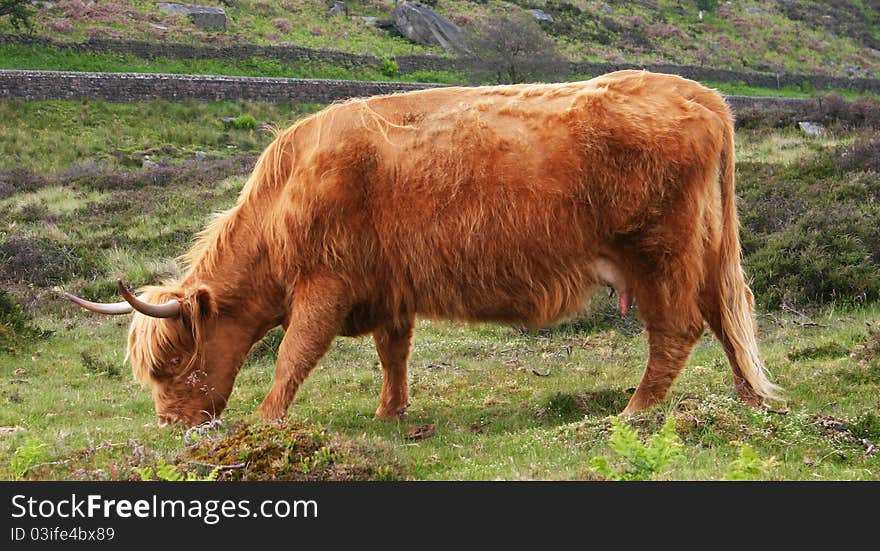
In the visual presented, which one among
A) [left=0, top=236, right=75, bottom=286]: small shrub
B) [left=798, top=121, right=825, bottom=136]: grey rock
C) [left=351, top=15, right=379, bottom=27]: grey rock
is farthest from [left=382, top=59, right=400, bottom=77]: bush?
[left=0, top=236, right=75, bottom=286]: small shrub

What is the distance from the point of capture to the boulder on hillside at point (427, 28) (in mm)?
57562

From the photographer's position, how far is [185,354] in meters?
6.88

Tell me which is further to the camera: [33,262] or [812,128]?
[812,128]

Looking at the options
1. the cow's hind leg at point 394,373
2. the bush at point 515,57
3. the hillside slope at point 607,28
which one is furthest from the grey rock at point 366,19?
the cow's hind leg at point 394,373

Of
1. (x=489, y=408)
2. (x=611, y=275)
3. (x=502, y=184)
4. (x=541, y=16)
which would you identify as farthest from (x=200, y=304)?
(x=541, y=16)

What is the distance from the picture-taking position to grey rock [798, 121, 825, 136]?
23.1 metres

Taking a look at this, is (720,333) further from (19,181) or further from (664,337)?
(19,181)

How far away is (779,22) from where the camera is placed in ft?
261

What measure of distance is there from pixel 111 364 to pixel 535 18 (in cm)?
5915

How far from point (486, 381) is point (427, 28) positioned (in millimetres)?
52280

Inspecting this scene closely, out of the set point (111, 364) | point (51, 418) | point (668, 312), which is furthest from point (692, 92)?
point (111, 364)

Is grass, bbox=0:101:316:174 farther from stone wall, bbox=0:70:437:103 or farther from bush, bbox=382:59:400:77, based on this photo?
bush, bbox=382:59:400:77

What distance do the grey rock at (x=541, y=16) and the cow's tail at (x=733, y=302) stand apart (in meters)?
61.1
